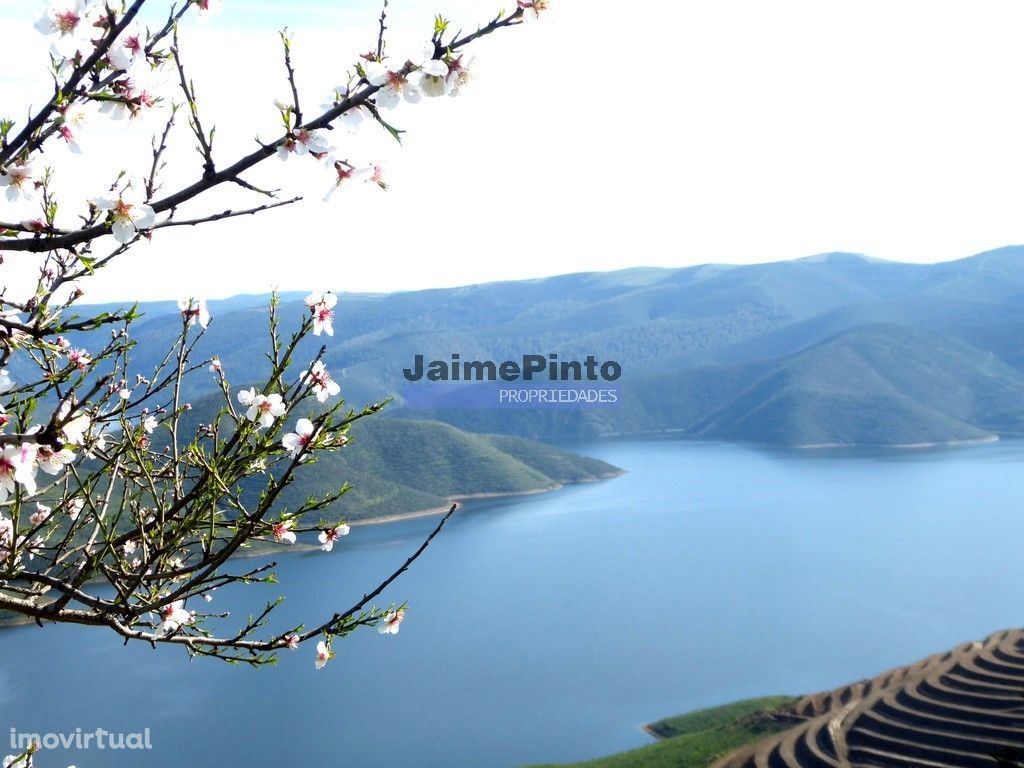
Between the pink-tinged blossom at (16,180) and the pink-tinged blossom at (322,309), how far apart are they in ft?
3.47

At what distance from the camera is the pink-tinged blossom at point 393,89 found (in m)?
2.14

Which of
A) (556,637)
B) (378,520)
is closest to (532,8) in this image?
(556,637)

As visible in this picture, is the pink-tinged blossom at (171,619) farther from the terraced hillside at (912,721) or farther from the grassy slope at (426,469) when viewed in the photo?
the grassy slope at (426,469)

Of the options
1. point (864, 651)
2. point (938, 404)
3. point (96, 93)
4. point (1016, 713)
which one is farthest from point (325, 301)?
point (938, 404)

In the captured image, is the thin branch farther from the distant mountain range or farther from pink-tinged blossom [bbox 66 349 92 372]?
the distant mountain range

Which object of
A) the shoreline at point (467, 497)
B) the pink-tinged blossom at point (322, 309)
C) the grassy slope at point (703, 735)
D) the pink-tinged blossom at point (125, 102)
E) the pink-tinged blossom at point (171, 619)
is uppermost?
the pink-tinged blossom at point (125, 102)

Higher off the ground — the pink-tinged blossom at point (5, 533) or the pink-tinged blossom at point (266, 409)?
the pink-tinged blossom at point (266, 409)

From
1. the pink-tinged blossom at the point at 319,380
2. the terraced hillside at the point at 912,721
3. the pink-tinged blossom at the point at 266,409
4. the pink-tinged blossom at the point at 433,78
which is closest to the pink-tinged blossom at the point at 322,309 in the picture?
the pink-tinged blossom at the point at 319,380

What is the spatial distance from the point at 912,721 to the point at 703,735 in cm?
546

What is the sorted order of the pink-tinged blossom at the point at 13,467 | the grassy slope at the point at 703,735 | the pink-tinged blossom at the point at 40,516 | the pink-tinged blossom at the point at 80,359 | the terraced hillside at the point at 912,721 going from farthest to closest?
the grassy slope at the point at 703,735 < the terraced hillside at the point at 912,721 < the pink-tinged blossom at the point at 40,516 < the pink-tinged blossom at the point at 80,359 < the pink-tinged blossom at the point at 13,467

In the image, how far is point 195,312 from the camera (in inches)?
147

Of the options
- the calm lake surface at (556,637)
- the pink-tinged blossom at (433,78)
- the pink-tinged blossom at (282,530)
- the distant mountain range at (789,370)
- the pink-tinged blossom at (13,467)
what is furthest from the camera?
the distant mountain range at (789,370)

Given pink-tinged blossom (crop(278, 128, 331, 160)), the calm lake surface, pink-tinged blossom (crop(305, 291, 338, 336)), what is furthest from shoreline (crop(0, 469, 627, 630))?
pink-tinged blossom (crop(278, 128, 331, 160))

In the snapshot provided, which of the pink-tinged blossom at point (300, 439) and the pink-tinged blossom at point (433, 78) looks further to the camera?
the pink-tinged blossom at point (300, 439)
